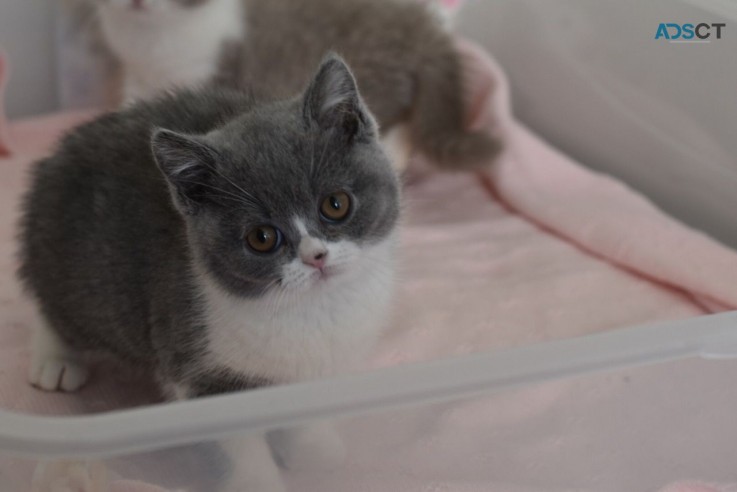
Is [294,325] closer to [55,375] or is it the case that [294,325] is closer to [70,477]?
[70,477]

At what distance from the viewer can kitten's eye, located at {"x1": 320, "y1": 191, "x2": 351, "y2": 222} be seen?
1024 mm

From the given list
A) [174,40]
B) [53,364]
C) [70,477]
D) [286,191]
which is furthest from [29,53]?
[70,477]

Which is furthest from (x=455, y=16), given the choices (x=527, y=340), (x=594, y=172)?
(x=527, y=340)

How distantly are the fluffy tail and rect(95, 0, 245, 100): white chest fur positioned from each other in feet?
1.50

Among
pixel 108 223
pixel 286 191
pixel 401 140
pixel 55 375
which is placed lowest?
pixel 401 140

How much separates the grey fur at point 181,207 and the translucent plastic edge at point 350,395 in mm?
218

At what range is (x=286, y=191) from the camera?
1.00m

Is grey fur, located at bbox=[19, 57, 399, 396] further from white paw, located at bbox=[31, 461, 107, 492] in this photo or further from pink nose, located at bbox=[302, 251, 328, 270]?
white paw, located at bbox=[31, 461, 107, 492]

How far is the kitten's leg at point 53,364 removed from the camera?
4.18 feet

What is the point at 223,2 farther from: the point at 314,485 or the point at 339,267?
the point at 314,485

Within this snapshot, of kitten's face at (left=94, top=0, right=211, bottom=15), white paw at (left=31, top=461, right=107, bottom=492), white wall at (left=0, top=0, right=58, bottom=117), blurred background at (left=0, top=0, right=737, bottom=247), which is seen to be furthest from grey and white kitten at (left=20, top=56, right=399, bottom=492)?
white wall at (left=0, top=0, right=58, bottom=117)

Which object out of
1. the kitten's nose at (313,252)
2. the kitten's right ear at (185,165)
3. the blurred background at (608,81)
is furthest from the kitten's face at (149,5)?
the kitten's nose at (313,252)

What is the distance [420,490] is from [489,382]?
0.20 meters

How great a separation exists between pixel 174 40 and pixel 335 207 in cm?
109
